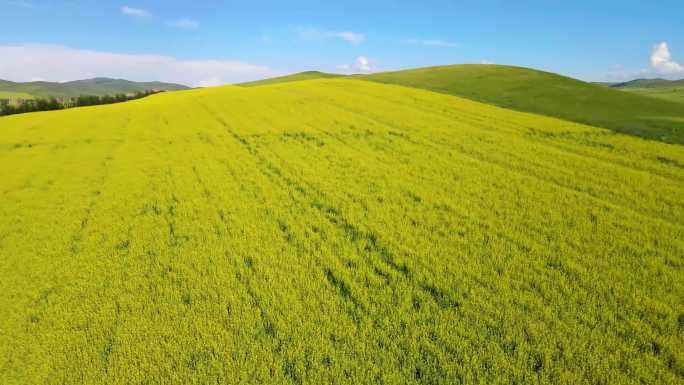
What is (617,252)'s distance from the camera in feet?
24.5

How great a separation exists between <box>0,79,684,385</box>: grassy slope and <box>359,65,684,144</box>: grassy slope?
14.3m

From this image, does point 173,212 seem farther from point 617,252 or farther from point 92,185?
point 617,252

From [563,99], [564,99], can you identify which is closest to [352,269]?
[563,99]

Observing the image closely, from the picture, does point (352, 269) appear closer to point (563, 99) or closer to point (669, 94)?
point (563, 99)

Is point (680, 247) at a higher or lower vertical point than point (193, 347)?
higher

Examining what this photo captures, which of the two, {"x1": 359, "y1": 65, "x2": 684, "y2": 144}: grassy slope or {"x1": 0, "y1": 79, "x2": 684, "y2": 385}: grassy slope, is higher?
{"x1": 359, "y1": 65, "x2": 684, "y2": 144}: grassy slope

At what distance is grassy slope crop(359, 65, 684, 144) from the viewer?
2788 cm

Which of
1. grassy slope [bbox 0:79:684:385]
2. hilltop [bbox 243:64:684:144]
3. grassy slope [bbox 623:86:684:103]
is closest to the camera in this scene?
grassy slope [bbox 0:79:684:385]

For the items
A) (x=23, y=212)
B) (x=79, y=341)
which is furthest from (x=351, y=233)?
(x=23, y=212)

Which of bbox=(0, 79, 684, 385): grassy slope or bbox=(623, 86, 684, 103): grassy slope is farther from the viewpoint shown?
bbox=(623, 86, 684, 103): grassy slope

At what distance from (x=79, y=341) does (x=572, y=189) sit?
44.5 ft

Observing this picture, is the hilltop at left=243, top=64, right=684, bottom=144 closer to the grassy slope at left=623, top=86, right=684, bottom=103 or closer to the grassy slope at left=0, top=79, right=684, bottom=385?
the grassy slope at left=623, top=86, right=684, bottom=103

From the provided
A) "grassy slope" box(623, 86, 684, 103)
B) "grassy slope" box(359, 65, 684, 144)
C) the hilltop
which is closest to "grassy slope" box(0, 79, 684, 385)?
"grassy slope" box(359, 65, 684, 144)

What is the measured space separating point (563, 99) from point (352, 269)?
1825 inches
